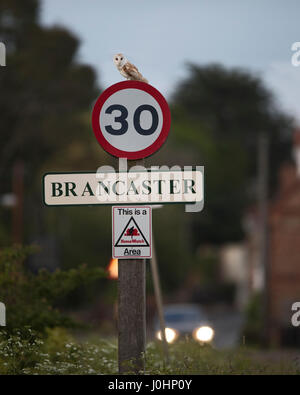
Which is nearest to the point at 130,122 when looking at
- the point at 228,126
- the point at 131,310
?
the point at 131,310

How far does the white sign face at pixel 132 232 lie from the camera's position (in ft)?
21.4

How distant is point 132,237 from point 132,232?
4cm

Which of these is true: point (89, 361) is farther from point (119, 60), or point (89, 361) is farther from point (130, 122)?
point (119, 60)

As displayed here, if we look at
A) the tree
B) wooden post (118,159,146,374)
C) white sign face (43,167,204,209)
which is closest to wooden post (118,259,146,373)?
wooden post (118,159,146,374)

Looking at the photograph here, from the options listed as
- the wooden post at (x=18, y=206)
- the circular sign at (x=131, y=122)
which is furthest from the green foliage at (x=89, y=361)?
the wooden post at (x=18, y=206)

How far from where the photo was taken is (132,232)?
6527mm

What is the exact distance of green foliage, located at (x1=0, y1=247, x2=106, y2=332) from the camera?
8.76m

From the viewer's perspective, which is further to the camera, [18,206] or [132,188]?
[18,206]

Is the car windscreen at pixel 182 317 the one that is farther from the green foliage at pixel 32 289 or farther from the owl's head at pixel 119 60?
the owl's head at pixel 119 60

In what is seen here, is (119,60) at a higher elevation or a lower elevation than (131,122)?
higher

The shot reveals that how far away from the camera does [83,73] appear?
4312 centimetres

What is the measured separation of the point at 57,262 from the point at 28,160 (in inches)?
208
